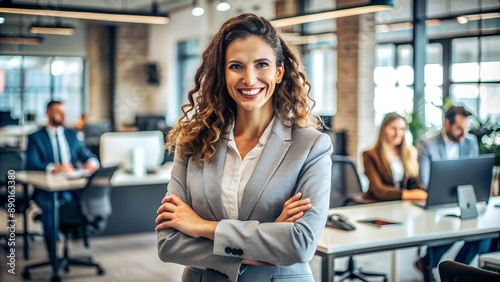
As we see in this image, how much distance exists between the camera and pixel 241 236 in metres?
1.98

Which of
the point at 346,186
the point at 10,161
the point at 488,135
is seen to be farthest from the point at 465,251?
the point at 10,161

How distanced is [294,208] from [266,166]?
164mm

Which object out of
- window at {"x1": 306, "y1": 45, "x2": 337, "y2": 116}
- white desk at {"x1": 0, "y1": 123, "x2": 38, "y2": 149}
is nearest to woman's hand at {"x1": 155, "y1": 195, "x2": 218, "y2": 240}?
window at {"x1": 306, "y1": 45, "x2": 337, "y2": 116}

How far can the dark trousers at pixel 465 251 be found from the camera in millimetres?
4223

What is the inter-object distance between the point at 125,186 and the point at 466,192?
3.99 m

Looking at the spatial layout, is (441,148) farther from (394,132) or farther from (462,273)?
(462,273)

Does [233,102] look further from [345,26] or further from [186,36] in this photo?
[186,36]

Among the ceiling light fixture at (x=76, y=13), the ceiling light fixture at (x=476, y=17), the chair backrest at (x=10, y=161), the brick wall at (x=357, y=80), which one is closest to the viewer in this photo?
the ceiling light fixture at (x=76, y=13)

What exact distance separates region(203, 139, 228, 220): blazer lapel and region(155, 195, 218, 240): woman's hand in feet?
0.16

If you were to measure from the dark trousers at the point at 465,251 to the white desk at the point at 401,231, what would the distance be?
159mm

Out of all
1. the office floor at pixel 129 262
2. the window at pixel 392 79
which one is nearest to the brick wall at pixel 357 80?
the window at pixel 392 79

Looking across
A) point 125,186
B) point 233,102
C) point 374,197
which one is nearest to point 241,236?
point 233,102

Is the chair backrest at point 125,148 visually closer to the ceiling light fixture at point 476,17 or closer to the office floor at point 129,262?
the office floor at point 129,262

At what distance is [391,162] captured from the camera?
5.67m
